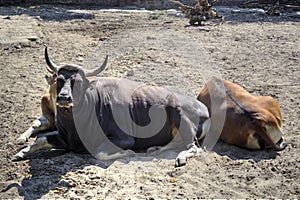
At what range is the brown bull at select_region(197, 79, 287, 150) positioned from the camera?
562 centimetres

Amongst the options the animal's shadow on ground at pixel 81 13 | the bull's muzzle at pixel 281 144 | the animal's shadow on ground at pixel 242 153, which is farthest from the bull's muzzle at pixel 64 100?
the animal's shadow on ground at pixel 81 13

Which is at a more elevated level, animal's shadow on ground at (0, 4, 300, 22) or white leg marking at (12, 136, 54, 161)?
animal's shadow on ground at (0, 4, 300, 22)

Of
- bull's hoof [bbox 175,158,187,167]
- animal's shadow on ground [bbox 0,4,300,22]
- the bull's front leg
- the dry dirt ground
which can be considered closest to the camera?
the dry dirt ground

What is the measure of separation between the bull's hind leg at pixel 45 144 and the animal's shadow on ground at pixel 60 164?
2.9 inches

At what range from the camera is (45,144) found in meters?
5.58

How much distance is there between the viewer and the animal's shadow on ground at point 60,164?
15.3ft

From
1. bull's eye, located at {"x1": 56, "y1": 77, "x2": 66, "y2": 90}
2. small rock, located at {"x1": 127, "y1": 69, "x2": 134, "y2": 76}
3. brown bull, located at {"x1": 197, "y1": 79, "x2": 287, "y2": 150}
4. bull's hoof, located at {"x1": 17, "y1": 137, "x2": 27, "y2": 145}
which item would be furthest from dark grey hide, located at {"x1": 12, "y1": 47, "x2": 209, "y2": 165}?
small rock, located at {"x1": 127, "y1": 69, "x2": 134, "y2": 76}

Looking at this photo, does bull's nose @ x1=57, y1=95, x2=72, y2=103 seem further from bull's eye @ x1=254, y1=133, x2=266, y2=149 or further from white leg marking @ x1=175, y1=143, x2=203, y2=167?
bull's eye @ x1=254, y1=133, x2=266, y2=149

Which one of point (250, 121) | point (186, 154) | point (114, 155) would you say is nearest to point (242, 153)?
point (250, 121)

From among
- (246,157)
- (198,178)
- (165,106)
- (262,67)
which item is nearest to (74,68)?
(165,106)

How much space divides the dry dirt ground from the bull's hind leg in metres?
0.12

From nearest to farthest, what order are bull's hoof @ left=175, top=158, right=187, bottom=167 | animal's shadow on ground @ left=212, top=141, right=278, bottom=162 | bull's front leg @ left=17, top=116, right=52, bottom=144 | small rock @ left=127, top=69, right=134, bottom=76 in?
bull's hoof @ left=175, top=158, right=187, bottom=167, animal's shadow on ground @ left=212, top=141, right=278, bottom=162, bull's front leg @ left=17, top=116, right=52, bottom=144, small rock @ left=127, top=69, right=134, bottom=76

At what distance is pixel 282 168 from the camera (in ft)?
17.1

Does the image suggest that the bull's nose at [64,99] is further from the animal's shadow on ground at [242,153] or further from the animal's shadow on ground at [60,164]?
the animal's shadow on ground at [242,153]
